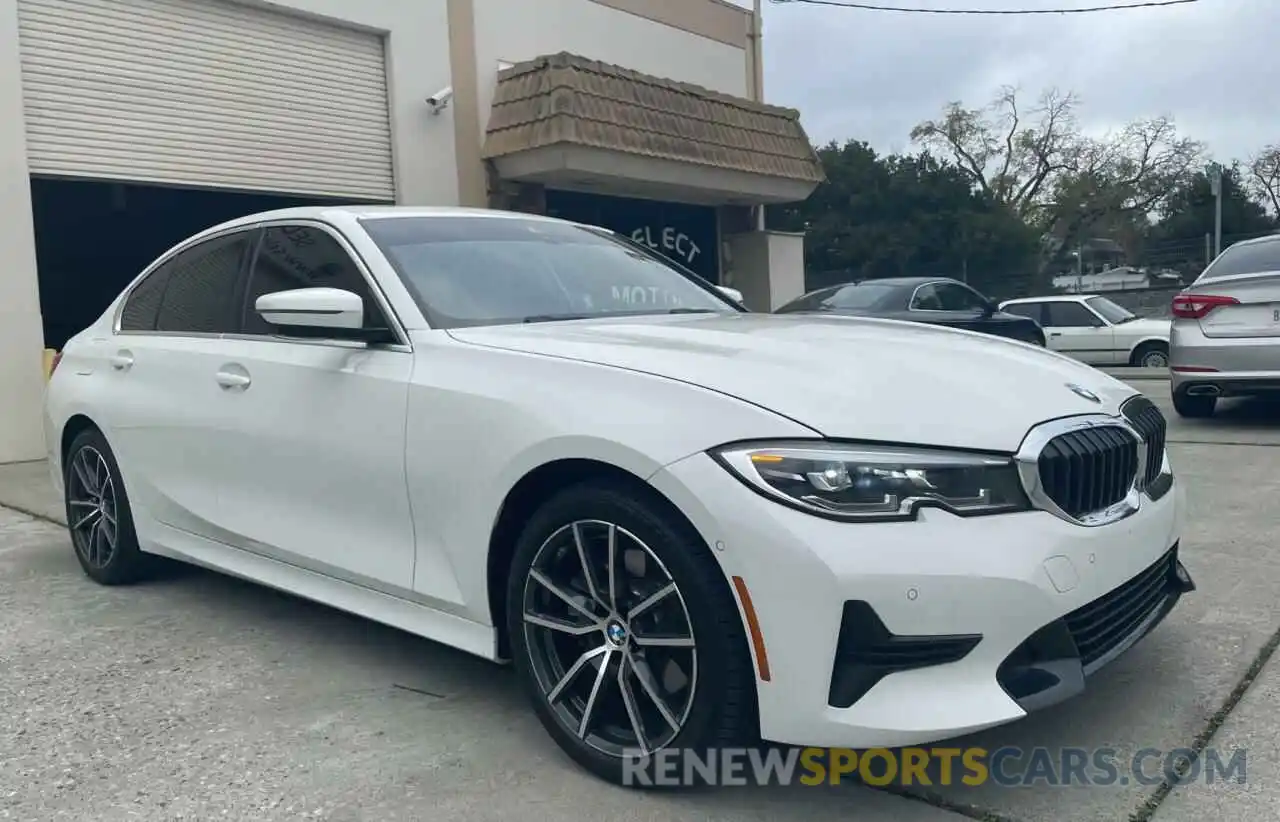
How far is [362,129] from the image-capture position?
12016mm

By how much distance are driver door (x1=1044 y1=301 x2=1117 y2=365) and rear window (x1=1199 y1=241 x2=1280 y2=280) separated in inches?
340

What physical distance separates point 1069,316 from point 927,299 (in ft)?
21.9

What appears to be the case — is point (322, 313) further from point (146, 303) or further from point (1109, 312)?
point (1109, 312)

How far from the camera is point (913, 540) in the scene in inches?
96.9

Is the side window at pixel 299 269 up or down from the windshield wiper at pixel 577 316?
up

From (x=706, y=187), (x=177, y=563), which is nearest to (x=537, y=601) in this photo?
(x=177, y=563)

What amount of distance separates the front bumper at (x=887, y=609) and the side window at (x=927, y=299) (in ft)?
30.6

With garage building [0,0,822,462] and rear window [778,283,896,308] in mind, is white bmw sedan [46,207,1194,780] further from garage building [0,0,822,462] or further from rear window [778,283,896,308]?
rear window [778,283,896,308]

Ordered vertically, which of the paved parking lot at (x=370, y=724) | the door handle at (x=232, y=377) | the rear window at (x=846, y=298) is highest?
the rear window at (x=846, y=298)

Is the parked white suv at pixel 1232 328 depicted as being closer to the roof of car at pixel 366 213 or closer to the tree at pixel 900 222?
the roof of car at pixel 366 213

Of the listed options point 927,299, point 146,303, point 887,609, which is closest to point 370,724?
point 887,609

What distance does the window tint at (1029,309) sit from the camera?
696 inches

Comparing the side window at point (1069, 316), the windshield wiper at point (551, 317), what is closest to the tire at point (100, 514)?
the windshield wiper at point (551, 317)

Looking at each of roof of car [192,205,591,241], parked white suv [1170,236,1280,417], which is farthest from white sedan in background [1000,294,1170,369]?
roof of car [192,205,591,241]
